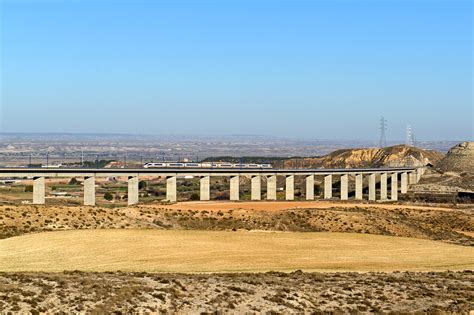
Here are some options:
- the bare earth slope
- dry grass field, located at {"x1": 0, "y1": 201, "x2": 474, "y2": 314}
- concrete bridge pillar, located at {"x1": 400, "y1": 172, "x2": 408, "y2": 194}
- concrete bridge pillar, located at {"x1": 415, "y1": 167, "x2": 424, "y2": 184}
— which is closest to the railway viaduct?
concrete bridge pillar, located at {"x1": 400, "y1": 172, "x2": 408, "y2": 194}

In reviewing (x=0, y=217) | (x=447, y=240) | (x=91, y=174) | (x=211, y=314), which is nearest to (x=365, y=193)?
(x=91, y=174)

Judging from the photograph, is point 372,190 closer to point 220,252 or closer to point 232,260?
point 220,252

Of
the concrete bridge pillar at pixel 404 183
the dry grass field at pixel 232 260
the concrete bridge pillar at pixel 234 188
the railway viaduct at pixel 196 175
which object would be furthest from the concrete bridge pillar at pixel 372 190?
the dry grass field at pixel 232 260

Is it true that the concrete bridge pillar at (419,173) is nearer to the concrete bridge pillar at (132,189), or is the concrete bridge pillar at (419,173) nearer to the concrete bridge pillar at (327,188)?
the concrete bridge pillar at (327,188)

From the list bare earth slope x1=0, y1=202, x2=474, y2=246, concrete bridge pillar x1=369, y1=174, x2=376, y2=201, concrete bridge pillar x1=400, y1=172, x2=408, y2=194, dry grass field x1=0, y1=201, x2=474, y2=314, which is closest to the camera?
dry grass field x1=0, y1=201, x2=474, y2=314

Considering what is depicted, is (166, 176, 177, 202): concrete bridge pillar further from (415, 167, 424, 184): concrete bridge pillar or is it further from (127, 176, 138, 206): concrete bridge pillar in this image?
(415, 167, 424, 184): concrete bridge pillar

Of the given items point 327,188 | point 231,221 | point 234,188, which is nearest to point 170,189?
point 234,188
